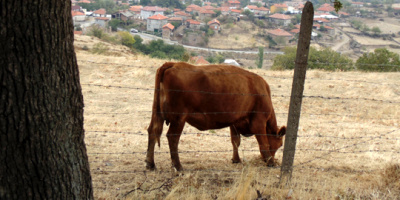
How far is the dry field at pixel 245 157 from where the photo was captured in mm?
5036

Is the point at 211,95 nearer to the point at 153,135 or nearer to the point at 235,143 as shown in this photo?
the point at 153,135

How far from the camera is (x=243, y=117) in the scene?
6359 millimetres

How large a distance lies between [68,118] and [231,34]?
322 feet

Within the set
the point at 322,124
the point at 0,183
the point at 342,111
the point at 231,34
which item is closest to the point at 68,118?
the point at 0,183

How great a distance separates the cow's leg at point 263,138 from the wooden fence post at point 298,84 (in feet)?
3.40

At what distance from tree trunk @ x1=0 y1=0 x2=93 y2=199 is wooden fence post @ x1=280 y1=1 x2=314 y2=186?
2.89 metres

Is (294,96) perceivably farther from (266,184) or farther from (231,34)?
(231,34)

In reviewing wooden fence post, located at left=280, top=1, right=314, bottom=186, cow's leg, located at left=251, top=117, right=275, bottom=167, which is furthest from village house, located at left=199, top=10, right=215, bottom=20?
wooden fence post, located at left=280, top=1, right=314, bottom=186

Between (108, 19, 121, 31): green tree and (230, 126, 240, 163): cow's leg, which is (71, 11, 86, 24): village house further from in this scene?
(230, 126, 240, 163): cow's leg

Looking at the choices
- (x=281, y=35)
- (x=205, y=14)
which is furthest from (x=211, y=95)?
(x=205, y=14)

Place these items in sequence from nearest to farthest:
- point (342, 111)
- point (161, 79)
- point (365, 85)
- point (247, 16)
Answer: point (161, 79) → point (342, 111) → point (365, 85) → point (247, 16)

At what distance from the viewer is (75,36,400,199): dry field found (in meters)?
5.04

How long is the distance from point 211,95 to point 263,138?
1.30m

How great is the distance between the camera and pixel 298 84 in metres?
4.99
